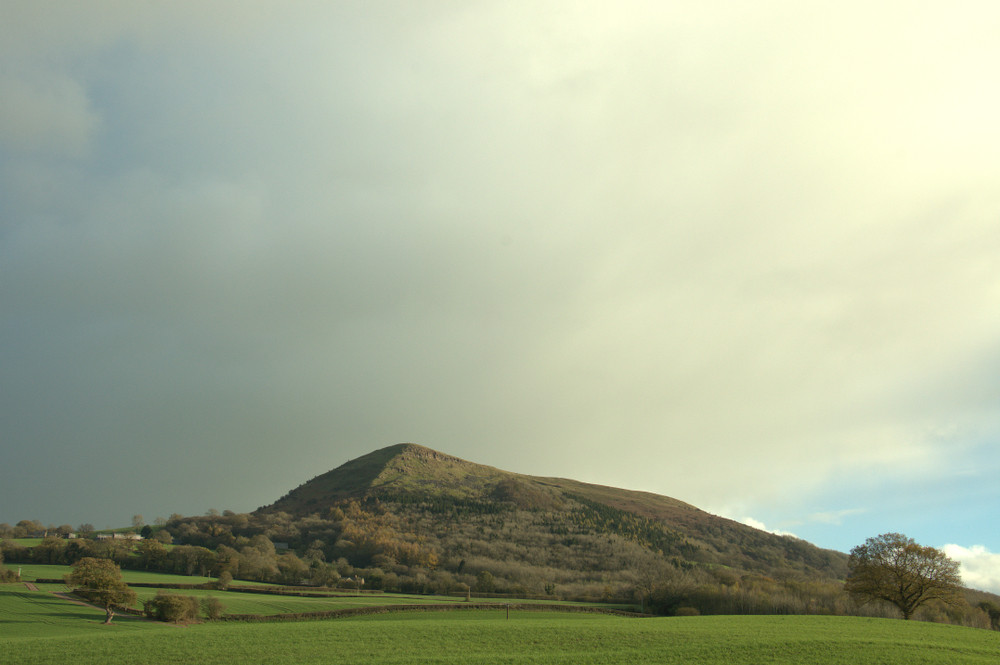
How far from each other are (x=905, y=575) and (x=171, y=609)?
3530 inches

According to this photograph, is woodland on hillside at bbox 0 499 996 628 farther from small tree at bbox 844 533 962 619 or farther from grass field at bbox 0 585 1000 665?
grass field at bbox 0 585 1000 665

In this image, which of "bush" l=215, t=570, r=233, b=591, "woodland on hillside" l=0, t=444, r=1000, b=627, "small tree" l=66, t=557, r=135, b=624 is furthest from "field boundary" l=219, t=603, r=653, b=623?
"bush" l=215, t=570, r=233, b=591

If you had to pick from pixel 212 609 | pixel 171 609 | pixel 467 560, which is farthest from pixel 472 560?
pixel 171 609

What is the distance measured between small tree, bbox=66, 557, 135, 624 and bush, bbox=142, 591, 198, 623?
2304 mm

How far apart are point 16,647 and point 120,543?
4064 inches

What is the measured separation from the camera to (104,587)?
218 feet

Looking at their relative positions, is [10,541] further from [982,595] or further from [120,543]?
[982,595]

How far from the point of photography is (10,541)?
439ft

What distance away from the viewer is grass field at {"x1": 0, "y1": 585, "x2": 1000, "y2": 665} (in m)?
40.5

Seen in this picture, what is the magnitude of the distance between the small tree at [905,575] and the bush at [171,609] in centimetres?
8422

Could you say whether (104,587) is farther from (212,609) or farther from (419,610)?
(419,610)

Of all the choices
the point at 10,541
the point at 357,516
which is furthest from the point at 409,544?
the point at 10,541

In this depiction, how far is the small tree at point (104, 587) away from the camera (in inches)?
2606

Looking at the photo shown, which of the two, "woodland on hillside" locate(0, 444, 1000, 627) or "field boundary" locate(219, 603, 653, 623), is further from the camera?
"woodland on hillside" locate(0, 444, 1000, 627)
